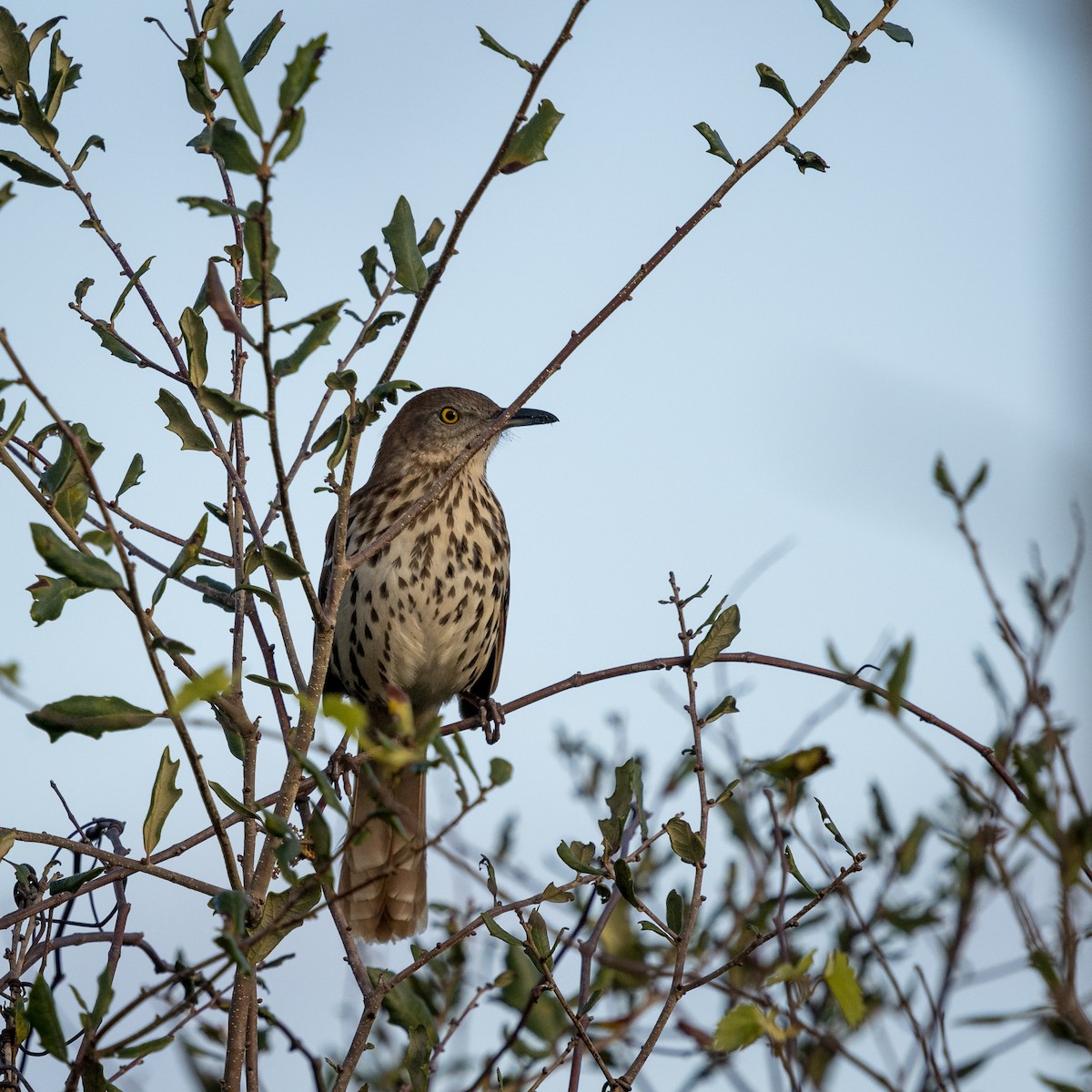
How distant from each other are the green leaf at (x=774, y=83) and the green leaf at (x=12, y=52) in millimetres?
1458

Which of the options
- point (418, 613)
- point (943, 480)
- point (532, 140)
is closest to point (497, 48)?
point (532, 140)

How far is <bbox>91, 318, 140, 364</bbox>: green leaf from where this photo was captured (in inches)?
117

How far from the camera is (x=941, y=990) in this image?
→ 1869 millimetres

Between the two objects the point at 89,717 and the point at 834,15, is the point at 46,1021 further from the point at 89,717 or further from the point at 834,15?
the point at 834,15

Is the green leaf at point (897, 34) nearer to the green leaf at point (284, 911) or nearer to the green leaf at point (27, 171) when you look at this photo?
the green leaf at point (27, 171)

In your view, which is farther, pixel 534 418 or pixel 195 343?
pixel 534 418

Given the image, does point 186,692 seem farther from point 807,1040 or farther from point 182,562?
point 807,1040

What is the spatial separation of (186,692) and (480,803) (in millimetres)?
474

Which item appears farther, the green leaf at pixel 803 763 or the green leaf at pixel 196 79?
the green leaf at pixel 196 79

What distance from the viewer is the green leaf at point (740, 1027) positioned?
1988 mm

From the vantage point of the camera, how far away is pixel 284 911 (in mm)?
2229

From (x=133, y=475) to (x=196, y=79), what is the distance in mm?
847

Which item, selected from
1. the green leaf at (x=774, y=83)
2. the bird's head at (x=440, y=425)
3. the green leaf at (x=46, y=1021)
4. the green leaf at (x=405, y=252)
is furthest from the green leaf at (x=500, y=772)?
the bird's head at (x=440, y=425)

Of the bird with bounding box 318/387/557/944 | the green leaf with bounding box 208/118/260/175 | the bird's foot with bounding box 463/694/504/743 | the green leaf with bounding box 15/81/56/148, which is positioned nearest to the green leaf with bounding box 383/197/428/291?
the green leaf with bounding box 208/118/260/175
